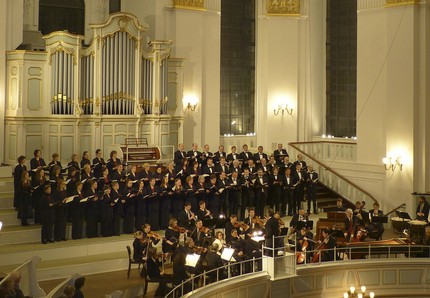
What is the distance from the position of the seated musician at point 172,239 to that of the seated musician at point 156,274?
36.6 inches

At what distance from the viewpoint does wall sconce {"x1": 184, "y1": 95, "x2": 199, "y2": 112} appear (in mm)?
22500

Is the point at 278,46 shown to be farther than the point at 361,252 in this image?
Yes

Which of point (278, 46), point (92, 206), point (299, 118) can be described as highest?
point (278, 46)

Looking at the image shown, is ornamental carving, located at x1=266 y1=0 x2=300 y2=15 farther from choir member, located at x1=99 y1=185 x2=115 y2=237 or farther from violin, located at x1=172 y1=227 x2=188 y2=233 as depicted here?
violin, located at x1=172 y1=227 x2=188 y2=233

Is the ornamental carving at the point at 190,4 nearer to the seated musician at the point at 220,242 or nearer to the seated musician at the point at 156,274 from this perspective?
the seated musician at the point at 220,242

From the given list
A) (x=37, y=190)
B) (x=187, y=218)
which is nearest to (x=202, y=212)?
(x=187, y=218)

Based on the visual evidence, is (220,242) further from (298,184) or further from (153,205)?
(298,184)

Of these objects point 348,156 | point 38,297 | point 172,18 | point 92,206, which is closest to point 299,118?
point 348,156

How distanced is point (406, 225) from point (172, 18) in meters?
8.74

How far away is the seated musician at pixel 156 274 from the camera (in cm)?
1412

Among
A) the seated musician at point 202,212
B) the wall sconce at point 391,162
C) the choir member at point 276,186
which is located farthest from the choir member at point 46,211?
the wall sconce at point 391,162

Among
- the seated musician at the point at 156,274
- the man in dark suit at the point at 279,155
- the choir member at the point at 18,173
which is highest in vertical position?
the man in dark suit at the point at 279,155

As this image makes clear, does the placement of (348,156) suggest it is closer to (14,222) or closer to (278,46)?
(278,46)

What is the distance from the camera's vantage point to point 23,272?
12102 millimetres
